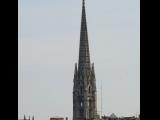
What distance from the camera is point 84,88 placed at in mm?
89750

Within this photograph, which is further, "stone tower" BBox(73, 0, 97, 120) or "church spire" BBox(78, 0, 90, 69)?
"church spire" BBox(78, 0, 90, 69)

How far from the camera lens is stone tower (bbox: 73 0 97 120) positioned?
3497 inches

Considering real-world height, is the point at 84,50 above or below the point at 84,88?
above

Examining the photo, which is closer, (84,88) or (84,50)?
(84,88)

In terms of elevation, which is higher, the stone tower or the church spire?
the church spire
